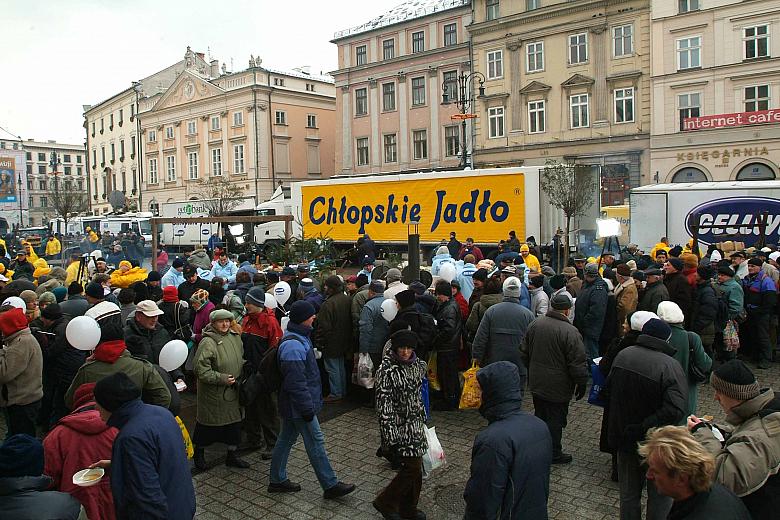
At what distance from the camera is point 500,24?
37.7m

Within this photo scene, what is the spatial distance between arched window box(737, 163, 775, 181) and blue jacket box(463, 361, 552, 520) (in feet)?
106

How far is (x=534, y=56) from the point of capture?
122 ft

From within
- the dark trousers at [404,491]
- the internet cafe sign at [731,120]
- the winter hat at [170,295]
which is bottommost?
the dark trousers at [404,491]

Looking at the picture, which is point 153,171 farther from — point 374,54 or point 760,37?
point 760,37

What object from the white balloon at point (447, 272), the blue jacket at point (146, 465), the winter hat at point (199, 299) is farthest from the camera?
the white balloon at point (447, 272)

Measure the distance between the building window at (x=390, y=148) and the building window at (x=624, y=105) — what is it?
15.5 m

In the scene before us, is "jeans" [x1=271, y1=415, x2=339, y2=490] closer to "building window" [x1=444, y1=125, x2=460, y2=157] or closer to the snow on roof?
"building window" [x1=444, y1=125, x2=460, y2=157]

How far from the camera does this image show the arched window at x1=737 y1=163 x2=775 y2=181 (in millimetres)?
30542

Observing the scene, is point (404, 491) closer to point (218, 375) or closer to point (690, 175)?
point (218, 375)

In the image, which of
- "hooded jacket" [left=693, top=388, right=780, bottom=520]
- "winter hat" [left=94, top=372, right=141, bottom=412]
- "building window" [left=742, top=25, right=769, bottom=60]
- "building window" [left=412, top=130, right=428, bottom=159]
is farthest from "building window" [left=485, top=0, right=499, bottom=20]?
"winter hat" [left=94, top=372, right=141, bottom=412]

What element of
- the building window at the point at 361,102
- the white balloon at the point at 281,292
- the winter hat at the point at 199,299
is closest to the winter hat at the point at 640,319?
the white balloon at the point at 281,292

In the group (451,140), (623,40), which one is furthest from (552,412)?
(451,140)

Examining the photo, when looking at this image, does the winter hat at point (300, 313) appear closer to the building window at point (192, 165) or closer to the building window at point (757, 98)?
the building window at point (757, 98)

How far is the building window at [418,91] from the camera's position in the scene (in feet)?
140
